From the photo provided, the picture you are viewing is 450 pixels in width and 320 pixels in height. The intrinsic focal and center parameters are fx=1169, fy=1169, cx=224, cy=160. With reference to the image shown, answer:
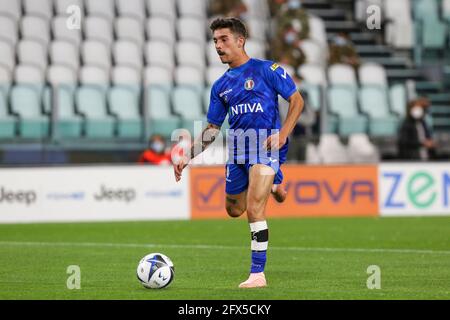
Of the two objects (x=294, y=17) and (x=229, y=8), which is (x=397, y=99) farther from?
(x=229, y=8)

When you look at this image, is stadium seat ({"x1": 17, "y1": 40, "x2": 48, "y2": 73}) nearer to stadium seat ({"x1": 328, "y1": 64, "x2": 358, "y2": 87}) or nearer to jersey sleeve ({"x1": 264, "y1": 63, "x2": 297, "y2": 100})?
stadium seat ({"x1": 328, "y1": 64, "x2": 358, "y2": 87})

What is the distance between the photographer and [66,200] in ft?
68.0

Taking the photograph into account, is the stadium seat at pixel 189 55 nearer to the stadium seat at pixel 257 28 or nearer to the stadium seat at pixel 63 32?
the stadium seat at pixel 257 28

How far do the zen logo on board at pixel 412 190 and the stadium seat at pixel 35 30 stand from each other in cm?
753

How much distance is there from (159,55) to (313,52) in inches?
142

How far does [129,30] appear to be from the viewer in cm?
2517

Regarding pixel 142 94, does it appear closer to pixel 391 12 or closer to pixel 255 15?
pixel 255 15

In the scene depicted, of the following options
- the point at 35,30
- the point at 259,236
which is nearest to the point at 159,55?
the point at 35,30

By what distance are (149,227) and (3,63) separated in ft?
18.7

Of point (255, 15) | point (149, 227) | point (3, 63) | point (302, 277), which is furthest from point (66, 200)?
point (302, 277)

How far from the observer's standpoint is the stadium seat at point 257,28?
84.9ft

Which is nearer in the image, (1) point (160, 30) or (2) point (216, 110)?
(2) point (216, 110)

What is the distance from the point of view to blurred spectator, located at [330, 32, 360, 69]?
26172mm

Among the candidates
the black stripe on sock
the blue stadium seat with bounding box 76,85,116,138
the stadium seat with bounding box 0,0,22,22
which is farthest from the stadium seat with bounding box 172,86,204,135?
the black stripe on sock
